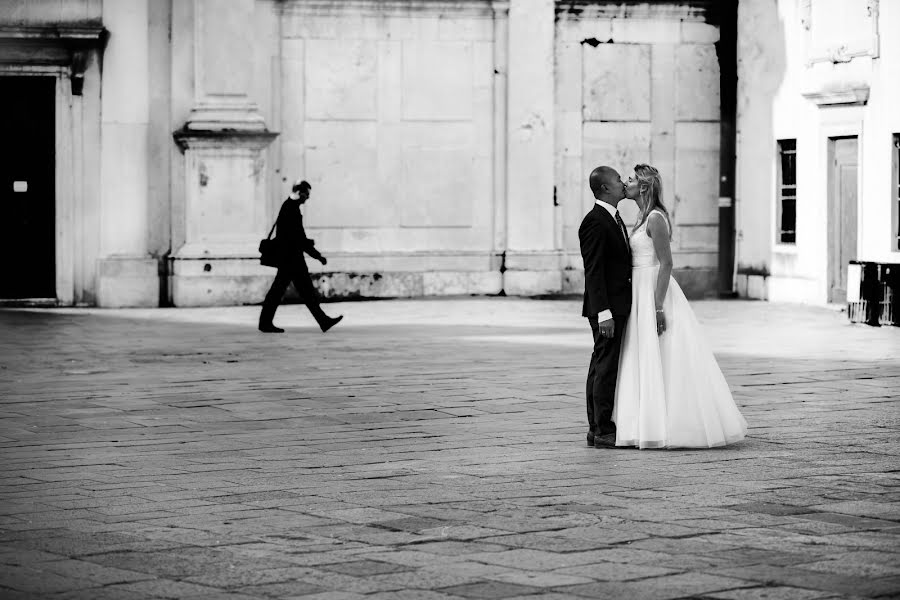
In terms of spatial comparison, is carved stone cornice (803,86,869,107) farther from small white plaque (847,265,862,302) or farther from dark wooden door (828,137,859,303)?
small white plaque (847,265,862,302)

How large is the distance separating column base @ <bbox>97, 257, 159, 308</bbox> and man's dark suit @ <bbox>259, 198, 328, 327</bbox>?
4462 millimetres

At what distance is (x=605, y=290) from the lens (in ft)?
30.8

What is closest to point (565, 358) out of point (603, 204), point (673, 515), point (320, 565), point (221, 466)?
point (603, 204)

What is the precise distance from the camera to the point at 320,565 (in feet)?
20.4

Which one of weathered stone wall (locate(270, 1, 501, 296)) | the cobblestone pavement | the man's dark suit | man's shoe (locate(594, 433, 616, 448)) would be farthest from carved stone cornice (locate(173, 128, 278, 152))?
man's shoe (locate(594, 433, 616, 448))

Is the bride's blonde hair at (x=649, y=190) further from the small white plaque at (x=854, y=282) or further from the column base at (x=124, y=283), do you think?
the column base at (x=124, y=283)

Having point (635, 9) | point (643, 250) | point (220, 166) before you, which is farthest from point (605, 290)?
point (635, 9)

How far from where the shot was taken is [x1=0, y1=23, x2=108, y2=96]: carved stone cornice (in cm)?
2144

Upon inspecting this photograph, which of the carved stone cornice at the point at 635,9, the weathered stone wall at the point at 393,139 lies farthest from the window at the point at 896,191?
the weathered stone wall at the point at 393,139

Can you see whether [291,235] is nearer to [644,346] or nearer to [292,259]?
[292,259]

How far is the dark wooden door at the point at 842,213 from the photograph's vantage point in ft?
68.5

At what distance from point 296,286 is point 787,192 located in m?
8.23

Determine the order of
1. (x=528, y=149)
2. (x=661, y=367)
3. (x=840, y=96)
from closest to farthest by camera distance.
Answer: (x=661, y=367), (x=840, y=96), (x=528, y=149)

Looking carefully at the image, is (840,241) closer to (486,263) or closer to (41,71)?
(486,263)
